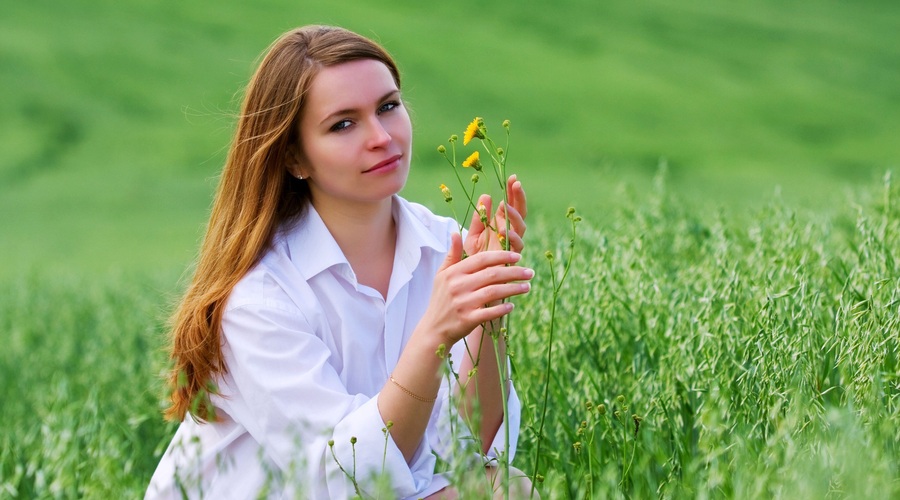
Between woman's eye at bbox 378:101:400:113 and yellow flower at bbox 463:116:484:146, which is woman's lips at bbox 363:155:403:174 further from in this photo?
yellow flower at bbox 463:116:484:146

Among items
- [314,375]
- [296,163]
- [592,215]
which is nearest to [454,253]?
[314,375]

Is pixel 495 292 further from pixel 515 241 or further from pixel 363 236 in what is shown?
pixel 363 236

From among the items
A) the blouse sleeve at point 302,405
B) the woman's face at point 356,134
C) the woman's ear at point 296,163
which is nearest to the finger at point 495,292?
the blouse sleeve at point 302,405

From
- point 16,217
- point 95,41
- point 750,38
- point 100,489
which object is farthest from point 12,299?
point 750,38

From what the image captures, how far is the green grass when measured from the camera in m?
1.83

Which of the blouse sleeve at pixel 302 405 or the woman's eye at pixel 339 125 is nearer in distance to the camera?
the blouse sleeve at pixel 302 405

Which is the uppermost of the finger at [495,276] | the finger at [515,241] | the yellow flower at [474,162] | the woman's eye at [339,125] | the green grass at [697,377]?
the yellow flower at [474,162]

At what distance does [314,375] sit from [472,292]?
1.51 ft

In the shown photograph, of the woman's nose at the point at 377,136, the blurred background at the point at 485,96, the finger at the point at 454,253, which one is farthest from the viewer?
the blurred background at the point at 485,96

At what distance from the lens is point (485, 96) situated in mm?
21703

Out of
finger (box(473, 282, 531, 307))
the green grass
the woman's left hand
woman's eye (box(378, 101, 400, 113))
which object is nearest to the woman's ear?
woman's eye (box(378, 101, 400, 113))

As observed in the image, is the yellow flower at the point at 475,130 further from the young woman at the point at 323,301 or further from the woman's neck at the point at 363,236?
the woman's neck at the point at 363,236

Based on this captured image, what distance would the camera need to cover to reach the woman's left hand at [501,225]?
2.36 meters

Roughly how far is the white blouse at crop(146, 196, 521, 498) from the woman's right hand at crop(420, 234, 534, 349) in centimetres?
21
